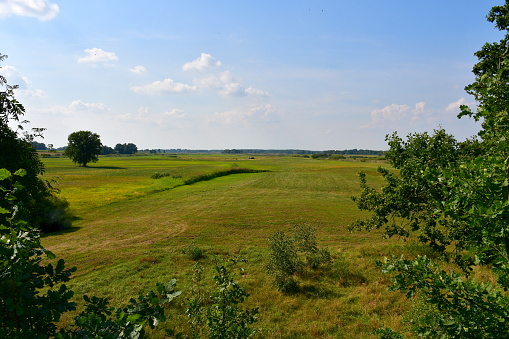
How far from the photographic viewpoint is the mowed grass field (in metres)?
11.3

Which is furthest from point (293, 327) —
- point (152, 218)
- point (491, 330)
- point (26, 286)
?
point (152, 218)

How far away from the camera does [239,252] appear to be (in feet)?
66.1

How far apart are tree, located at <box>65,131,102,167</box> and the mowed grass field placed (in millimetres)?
73493

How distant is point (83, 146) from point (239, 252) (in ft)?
361

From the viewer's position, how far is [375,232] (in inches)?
1064

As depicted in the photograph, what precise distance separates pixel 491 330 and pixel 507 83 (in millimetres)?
3593

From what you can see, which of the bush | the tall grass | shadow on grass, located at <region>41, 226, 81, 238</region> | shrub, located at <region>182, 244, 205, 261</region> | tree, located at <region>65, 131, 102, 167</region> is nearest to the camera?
the bush

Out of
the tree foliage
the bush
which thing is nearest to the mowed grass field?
the bush

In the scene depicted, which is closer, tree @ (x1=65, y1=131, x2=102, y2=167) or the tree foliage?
the tree foliage

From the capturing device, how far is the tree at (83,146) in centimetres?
10419

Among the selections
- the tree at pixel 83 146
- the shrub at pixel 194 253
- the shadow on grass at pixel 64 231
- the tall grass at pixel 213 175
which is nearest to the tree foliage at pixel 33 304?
the shrub at pixel 194 253

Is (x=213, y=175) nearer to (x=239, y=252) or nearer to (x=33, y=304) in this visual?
(x=239, y=252)

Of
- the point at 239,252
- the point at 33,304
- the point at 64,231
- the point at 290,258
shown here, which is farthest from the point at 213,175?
the point at 33,304

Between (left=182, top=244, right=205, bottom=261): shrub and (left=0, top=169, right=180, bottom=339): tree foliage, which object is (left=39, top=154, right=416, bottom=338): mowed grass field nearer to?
(left=182, top=244, right=205, bottom=261): shrub
